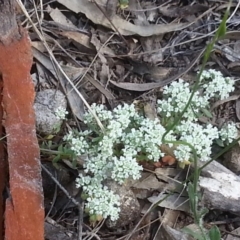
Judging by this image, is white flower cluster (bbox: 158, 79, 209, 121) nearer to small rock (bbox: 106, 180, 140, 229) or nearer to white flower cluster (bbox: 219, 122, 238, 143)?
white flower cluster (bbox: 219, 122, 238, 143)

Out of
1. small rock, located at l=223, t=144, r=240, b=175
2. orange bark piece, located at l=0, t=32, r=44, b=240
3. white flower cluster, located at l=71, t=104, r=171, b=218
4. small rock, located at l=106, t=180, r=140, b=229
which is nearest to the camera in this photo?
orange bark piece, located at l=0, t=32, r=44, b=240

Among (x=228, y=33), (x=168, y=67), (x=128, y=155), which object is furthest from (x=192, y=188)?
(x=228, y=33)

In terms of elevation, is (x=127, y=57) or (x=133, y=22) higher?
(x=133, y=22)

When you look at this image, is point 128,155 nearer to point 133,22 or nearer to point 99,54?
point 99,54

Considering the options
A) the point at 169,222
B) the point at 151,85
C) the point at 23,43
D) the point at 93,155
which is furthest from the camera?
the point at 151,85

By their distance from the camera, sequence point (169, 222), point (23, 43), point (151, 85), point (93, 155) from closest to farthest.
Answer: point (23, 43), point (93, 155), point (169, 222), point (151, 85)

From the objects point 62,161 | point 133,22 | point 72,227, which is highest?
point 133,22

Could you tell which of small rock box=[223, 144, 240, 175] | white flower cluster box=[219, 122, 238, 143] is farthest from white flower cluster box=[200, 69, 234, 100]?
small rock box=[223, 144, 240, 175]

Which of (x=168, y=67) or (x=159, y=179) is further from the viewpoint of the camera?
(x=168, y=67)
